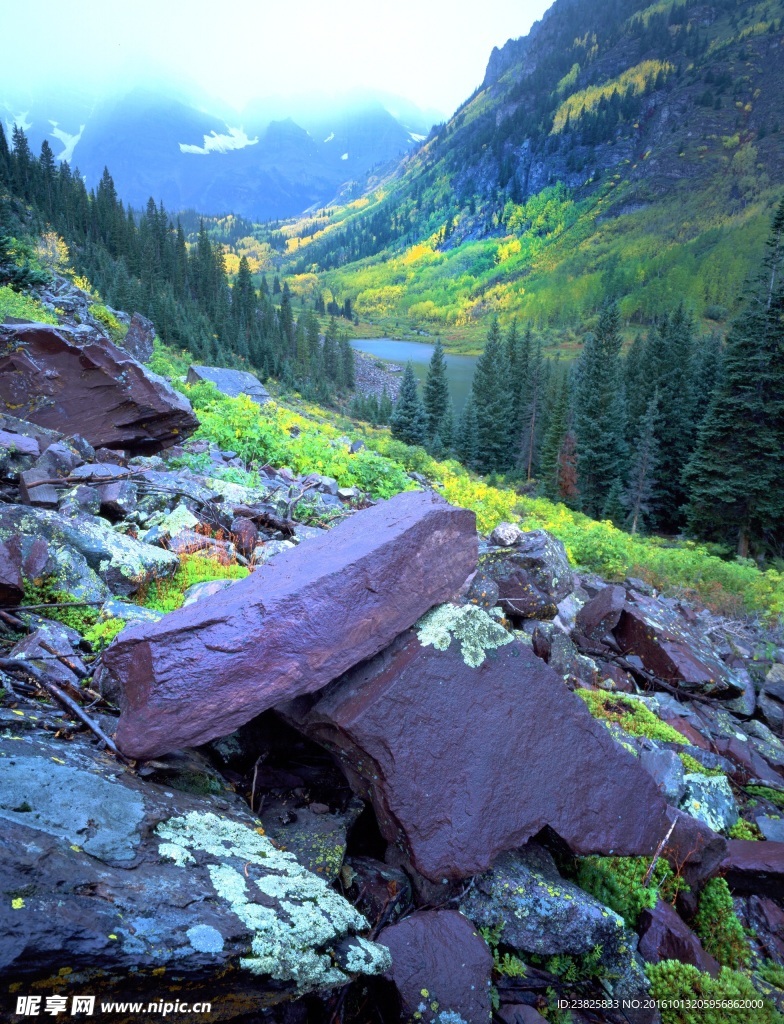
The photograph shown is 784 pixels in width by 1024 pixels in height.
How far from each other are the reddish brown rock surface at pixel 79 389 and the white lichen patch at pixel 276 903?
25.7 ft

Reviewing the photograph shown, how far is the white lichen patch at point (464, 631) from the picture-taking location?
3.23 m

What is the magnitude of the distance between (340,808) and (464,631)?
1.29 meters

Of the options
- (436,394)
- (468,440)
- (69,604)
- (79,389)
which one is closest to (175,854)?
(69,604)

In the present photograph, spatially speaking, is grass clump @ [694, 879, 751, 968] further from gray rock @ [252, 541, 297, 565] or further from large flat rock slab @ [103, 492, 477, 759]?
gray rock @ [252, 541, 297, 565]

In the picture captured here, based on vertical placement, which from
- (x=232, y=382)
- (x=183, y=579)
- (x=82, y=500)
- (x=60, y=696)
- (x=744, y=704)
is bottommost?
(x=744, y=704)

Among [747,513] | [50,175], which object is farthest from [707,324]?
[50,175]

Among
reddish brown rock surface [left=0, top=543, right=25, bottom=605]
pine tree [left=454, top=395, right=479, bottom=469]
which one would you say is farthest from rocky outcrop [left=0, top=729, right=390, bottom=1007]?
pine tree [left=454, top=395, right=479, bottom=469]

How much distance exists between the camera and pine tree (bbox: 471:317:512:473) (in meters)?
53.2

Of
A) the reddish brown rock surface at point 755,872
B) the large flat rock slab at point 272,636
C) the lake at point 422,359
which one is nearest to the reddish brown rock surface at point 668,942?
the reddish brown rock surface at point 755,872

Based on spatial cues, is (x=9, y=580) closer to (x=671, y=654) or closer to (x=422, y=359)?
(x=671, y=654)

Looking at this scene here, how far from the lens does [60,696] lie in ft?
8.98

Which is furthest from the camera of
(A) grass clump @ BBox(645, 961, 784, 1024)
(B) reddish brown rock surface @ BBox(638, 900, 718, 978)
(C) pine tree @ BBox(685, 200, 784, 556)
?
(C) pine tree @ BBox(685, 200, 784, 556)

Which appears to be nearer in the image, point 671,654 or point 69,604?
point 69,604

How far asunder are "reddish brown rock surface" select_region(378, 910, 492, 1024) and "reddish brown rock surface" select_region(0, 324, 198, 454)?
8385mm
